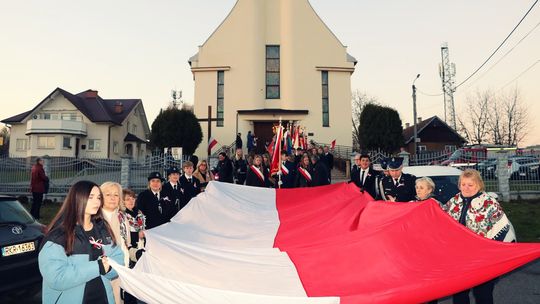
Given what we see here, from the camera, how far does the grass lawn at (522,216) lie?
949cm

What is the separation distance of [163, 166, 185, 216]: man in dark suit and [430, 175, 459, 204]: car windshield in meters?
5.14

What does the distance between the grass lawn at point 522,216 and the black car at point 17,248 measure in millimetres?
7519

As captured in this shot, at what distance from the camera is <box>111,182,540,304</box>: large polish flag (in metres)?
3.08

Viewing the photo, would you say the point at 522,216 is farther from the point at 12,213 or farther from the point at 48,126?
the point at 48,126

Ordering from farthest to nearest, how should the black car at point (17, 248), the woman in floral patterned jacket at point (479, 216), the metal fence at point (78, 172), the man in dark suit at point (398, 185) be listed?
the metal fence at point (78, 172) → the man in dark suit at point (398, 185) → the black car at point (17, 248) → the woman in floral patterned jacket at point (479, 216)

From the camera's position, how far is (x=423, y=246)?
420 cm

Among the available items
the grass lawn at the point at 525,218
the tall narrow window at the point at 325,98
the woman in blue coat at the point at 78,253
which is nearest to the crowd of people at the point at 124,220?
the woman in blue coat at the point at 78,253

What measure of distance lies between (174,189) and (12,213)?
2485mm

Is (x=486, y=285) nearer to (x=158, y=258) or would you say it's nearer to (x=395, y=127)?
(x=158, y=258)

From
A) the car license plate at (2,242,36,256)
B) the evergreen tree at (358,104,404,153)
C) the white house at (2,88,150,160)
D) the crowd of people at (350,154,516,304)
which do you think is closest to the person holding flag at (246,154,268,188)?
the crowd of people at (350,154,516,304)

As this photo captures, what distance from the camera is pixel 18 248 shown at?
4.66 meters

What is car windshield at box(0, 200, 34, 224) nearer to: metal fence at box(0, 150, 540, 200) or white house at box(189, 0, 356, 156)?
metal fence at box(0, 150, 540, 200)

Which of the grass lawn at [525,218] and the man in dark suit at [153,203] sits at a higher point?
the man in dark suit at [153,203]

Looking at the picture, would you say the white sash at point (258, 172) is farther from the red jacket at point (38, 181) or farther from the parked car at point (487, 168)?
the parked car at point (487, 168)
